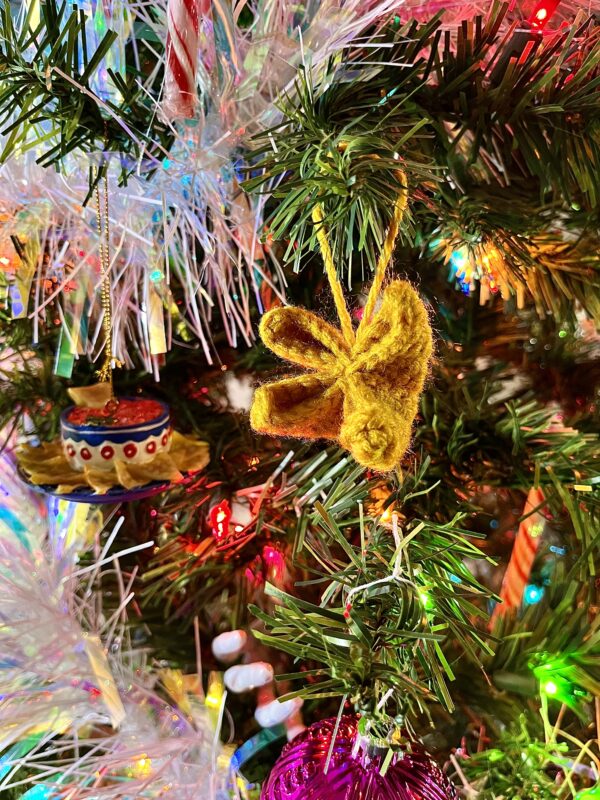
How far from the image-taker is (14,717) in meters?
0.33

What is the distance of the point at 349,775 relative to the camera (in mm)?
271

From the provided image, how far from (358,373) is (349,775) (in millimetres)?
182

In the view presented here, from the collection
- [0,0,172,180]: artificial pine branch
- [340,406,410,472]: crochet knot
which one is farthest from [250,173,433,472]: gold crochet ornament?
[0,0,172,180]: artificial pine branch

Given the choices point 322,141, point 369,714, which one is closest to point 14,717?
point 369,714

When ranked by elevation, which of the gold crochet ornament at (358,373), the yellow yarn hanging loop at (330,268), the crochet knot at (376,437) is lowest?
the crochet knot at (376,437)

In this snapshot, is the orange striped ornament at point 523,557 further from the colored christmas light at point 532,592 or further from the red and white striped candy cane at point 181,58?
the red and white striped candy cane at point 181,58

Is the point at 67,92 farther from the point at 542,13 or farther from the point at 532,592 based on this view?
the point at 532,592

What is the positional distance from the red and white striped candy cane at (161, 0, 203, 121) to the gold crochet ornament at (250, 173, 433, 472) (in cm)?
9

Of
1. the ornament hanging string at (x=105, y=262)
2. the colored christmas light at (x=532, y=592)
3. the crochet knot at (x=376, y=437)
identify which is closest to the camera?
the crochet knot at (x=376, y=437)

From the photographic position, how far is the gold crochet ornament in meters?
0.23

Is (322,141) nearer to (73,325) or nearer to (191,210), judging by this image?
(191,210)

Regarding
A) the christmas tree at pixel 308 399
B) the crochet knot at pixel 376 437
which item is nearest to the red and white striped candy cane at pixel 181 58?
the christmas tree at pixel 308 399

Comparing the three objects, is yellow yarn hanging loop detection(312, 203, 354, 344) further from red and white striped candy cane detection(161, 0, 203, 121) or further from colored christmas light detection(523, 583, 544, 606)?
colored christmas light detection(523, 583, 544, 606)

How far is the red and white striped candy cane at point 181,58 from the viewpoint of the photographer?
26cm
